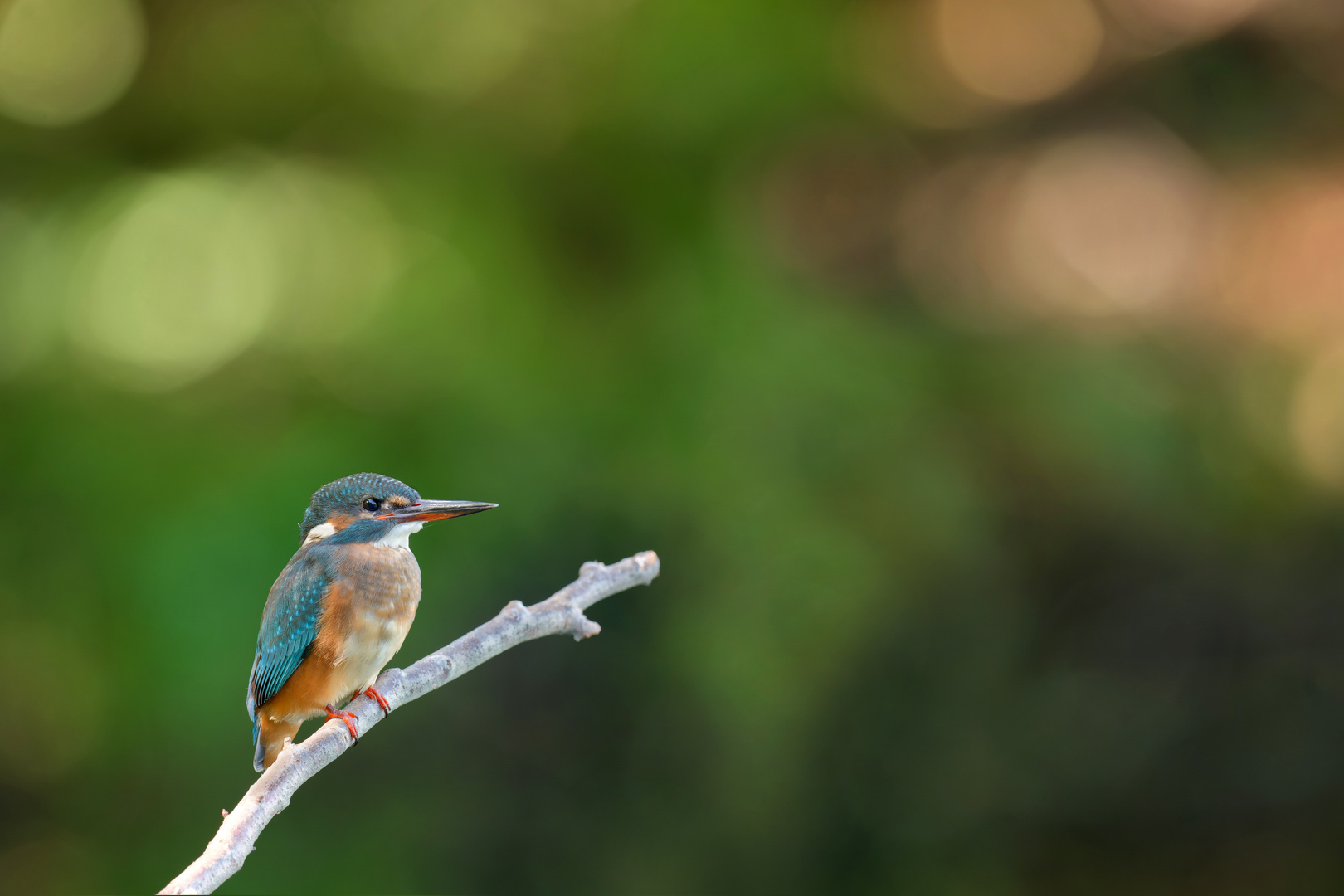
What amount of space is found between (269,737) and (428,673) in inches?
13.1

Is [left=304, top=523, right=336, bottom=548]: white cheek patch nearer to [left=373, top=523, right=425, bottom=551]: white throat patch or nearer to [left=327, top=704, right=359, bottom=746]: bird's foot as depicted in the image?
[left=373, top=523, right=425, bottom=551]: white throat patch

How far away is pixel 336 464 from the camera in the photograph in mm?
Answer: 1919

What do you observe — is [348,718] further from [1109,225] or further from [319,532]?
[1109,225]

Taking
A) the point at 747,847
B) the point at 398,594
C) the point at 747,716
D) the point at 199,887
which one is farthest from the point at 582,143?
the point at 199,887

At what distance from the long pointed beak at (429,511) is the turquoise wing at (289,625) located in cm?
11

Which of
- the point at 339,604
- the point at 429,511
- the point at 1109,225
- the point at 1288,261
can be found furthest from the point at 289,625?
the point at 1288,261

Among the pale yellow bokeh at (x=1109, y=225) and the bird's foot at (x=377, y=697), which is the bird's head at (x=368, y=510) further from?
the pale yellow bokeh at (x=1109, y=225)

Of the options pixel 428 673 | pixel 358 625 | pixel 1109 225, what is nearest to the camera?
pixel 428 673

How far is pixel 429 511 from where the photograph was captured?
2.67ft

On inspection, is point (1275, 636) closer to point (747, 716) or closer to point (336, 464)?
point (747, 716)

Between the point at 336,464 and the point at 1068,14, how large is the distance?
2780mm

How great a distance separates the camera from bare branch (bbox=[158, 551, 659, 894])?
23.9 inches

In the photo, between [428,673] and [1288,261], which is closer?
[428,673]

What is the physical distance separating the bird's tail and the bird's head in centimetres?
17
